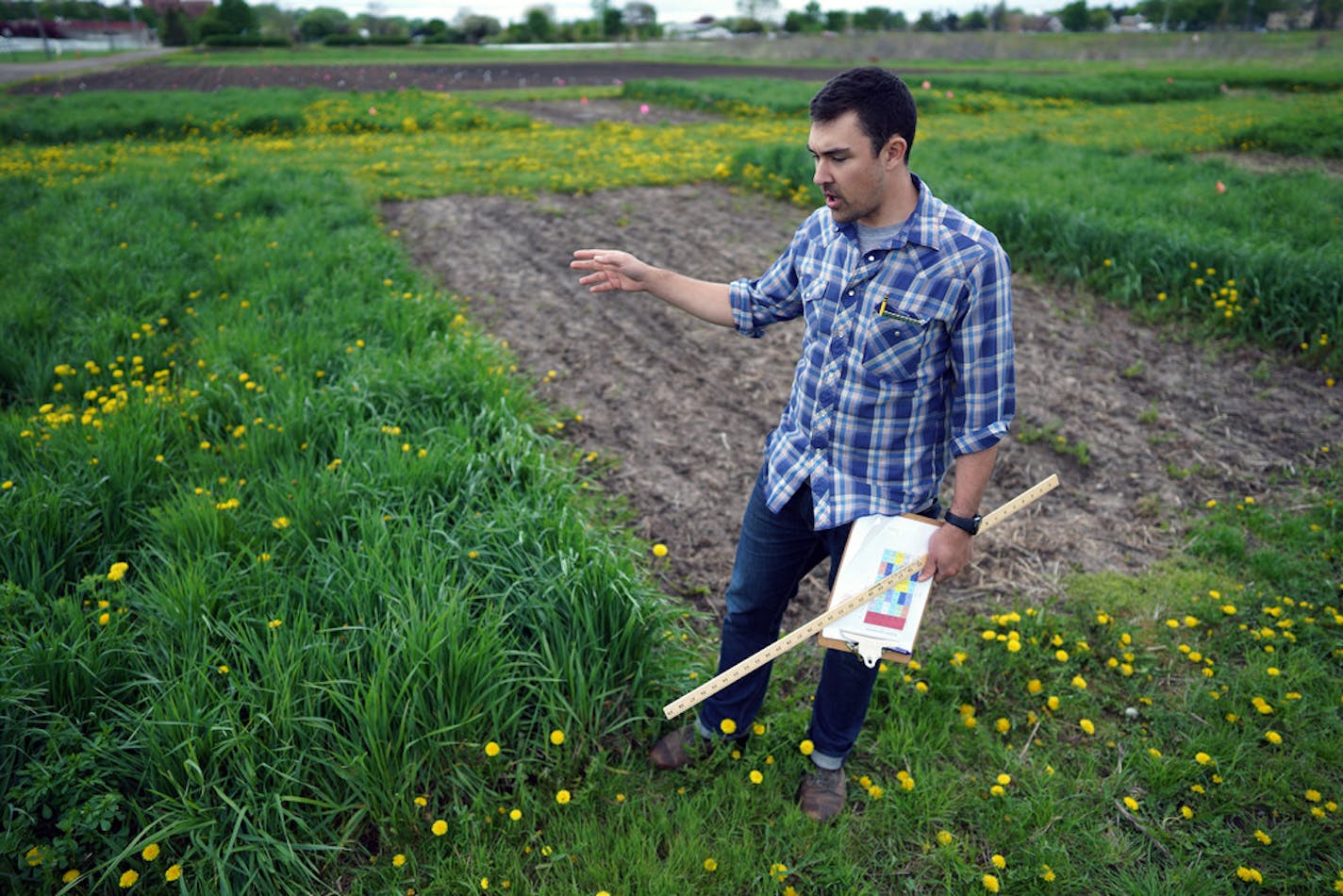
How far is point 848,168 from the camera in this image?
1783 millimetres

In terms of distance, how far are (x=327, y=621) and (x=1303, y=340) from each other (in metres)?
6.53

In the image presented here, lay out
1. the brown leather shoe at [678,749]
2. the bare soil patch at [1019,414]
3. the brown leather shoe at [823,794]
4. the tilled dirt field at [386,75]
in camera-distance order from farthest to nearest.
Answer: the tilled dirt field at [386,75], the bare soil patch at [1019,414], the brown leather shoe at [678,749], the brown leather shoe at [823,794]

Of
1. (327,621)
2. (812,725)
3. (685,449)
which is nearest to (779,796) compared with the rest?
(812,725)

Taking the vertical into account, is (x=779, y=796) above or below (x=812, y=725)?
below

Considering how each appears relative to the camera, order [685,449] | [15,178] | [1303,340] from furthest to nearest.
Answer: [15,178] → [1303,340] → [685,449]

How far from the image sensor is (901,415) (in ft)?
6.60

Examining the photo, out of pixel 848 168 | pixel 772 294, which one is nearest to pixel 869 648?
pixel 772 294

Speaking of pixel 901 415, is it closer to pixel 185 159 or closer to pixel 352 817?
pixel 352 817

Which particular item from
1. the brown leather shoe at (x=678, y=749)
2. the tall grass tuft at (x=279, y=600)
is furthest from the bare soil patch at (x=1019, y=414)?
the brown leather shoe at (x=678, y=749)

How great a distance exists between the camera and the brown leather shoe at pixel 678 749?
251 cm

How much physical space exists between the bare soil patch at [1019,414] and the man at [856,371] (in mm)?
1038

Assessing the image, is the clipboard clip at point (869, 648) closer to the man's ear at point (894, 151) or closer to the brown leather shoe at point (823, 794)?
the brown leather shoe at point (823, 794)

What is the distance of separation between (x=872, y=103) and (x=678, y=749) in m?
2.02

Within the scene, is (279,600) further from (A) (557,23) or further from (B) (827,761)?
(A) (557,23)
